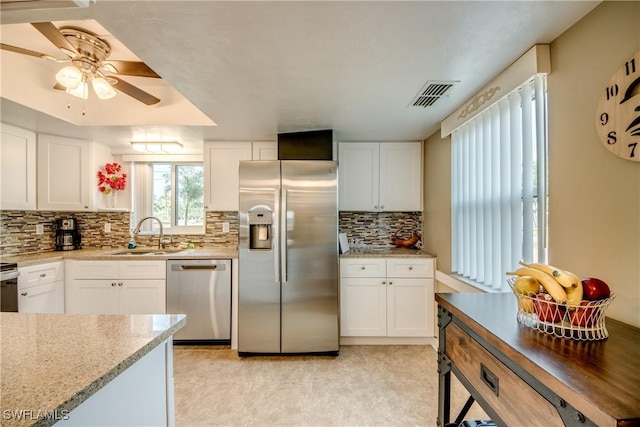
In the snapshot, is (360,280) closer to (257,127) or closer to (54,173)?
(257,127)

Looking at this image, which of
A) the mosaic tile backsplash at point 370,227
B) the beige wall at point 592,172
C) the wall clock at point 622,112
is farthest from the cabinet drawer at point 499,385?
the mosaic tile backsplash at point 370,227

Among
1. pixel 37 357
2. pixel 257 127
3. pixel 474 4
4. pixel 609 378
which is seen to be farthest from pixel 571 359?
pixel 257 127

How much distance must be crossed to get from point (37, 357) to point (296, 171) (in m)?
2.09

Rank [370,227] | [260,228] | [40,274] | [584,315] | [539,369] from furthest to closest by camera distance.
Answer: [370,227] → [260,228] → [40,274] → [584,315] → [539,369]

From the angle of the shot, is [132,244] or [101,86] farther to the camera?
[132,244]

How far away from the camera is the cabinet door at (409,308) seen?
112 inches

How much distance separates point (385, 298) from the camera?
9.34 feet

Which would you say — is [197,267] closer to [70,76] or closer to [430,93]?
[70,76]

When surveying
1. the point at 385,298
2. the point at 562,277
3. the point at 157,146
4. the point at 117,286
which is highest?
the point at 157,146

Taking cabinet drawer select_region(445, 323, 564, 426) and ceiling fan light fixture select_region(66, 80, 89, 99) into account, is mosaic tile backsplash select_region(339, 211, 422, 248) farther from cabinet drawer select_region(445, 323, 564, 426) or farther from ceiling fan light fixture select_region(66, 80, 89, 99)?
ceiling fan light fixture select_region(66, 80, 89, 99)

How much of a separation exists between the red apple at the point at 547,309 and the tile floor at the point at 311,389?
50.1 inches

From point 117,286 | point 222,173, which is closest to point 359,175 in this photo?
point 222,173

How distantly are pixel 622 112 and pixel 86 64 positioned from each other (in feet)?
8.65

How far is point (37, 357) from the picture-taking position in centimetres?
75
